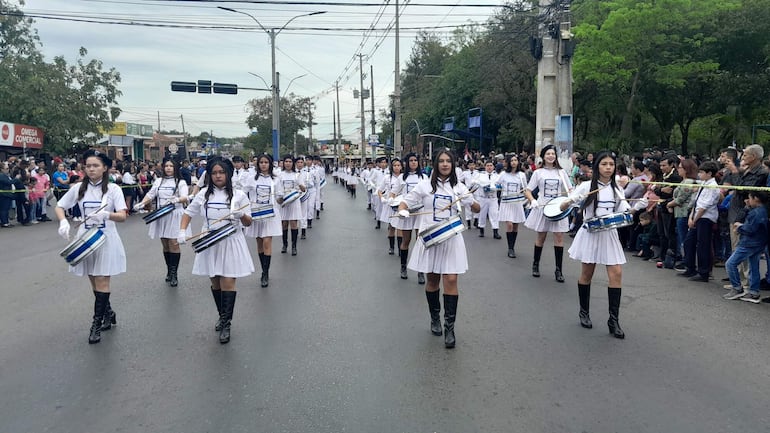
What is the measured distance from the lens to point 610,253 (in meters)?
6.18

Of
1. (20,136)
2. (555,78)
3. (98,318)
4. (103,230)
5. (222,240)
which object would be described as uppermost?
(555,78)

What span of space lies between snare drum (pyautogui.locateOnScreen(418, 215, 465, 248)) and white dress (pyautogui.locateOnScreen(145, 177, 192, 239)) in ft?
14.2

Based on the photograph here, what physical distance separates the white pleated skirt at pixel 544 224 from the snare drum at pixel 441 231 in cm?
347

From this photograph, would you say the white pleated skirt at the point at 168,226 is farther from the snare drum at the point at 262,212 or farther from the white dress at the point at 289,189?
the white dress at the point at 289,189

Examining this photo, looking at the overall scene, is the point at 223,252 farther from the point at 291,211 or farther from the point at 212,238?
the point at 291,211

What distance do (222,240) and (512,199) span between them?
6889 millimetres

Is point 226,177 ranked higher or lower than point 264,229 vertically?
higher

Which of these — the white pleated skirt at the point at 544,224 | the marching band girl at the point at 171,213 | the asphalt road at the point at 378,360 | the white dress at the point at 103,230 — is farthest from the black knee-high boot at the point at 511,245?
the white dress at the point at 103,230

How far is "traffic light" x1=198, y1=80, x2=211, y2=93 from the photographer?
30594 mm

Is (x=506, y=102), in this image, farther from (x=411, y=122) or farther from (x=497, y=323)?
(x=497, y=323)

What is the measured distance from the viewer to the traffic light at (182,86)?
99.4 ft

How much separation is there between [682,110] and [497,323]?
1222 inches

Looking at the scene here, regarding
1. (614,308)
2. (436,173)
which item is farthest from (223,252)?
(614,308)

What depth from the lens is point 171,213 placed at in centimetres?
868
